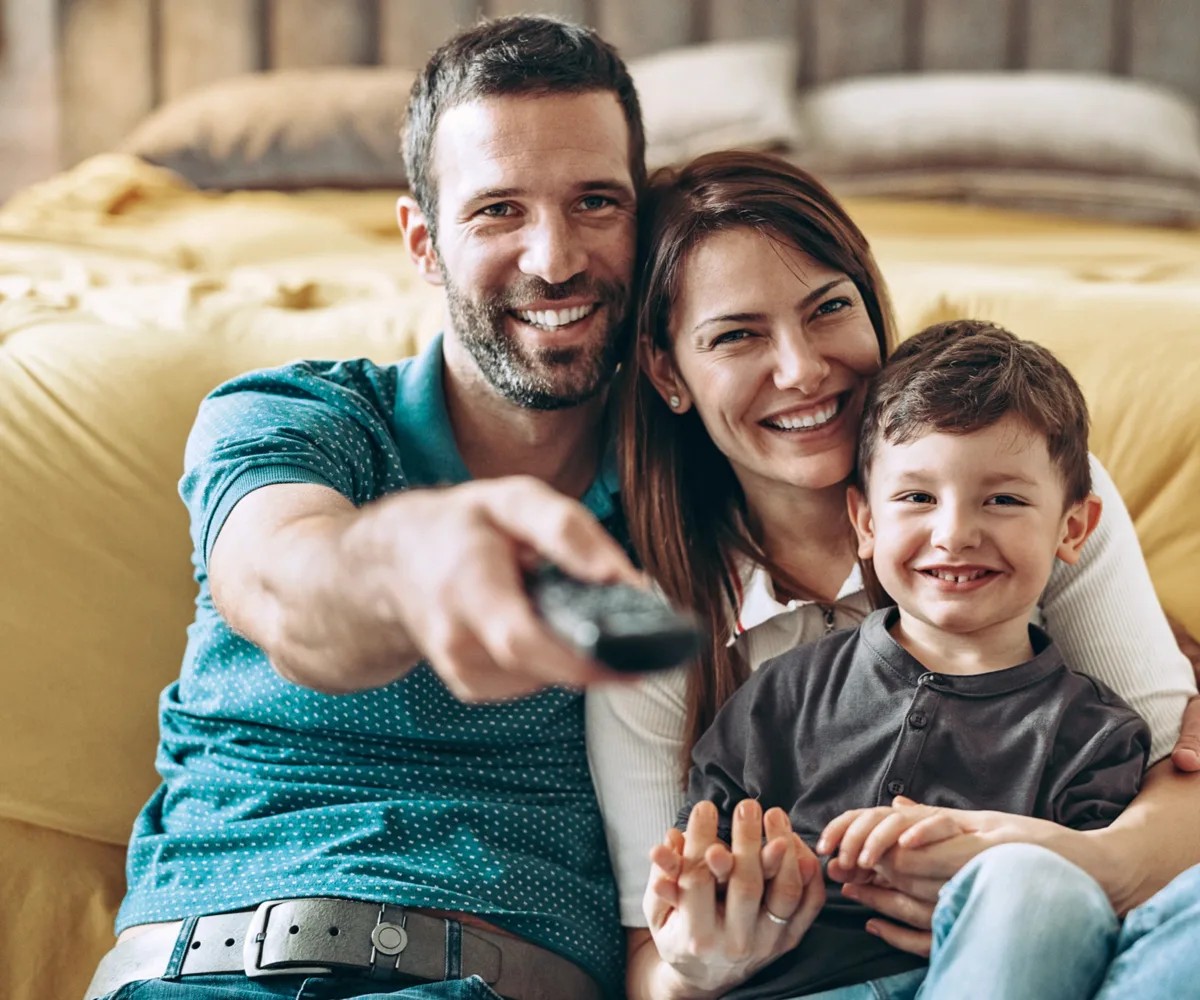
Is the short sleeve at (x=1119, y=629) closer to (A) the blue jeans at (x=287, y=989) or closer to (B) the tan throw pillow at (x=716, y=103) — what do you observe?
(A) the blue jeans at (x=287, y=989)

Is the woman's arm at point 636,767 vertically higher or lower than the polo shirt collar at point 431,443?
lower

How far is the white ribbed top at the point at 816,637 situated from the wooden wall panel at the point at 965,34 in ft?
7.48

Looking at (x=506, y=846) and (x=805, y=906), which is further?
(x=506, y=846)

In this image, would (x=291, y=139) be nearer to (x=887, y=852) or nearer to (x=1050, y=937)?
(x=887, y=852)

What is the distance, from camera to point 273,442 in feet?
3.43

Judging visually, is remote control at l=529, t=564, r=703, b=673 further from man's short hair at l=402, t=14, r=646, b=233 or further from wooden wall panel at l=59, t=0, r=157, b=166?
wooden wall panel at l=59, t=0, r=157, b=166

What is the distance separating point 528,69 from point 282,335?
0.47 meters

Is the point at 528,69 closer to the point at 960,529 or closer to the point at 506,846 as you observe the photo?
the point at 960,529

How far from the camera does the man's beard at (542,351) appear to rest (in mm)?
1274

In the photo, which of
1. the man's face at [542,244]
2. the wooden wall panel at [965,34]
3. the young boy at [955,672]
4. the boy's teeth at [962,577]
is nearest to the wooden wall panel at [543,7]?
the wooden wall panel at [965,34]

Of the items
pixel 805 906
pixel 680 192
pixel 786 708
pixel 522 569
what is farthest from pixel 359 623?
pixel 680 192

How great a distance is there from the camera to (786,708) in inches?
45.1

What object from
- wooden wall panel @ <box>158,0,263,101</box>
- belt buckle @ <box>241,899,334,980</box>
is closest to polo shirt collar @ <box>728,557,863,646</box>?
belt buckle @ <box>241,899,334,980</box>

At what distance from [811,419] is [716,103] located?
1818mm
